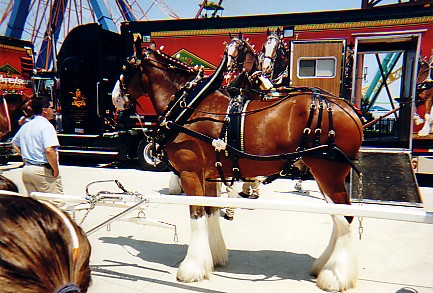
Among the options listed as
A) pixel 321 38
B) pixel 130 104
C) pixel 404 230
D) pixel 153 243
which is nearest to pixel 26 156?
pixel 130 104

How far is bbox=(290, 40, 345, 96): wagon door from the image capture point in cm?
753

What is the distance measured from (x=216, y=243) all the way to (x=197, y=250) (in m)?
0.38

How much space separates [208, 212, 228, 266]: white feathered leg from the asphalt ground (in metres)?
0.11

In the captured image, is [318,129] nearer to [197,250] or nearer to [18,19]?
[197,250]

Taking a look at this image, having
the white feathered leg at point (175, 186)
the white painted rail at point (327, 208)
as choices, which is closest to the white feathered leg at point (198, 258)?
the white painted rail at point (327, 208)

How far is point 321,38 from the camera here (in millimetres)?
7949

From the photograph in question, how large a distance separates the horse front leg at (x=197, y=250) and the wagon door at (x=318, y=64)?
17.1 feet

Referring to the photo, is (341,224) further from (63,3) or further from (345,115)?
(63,3)

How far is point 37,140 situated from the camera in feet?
13.2

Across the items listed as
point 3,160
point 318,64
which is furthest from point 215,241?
point 3,160

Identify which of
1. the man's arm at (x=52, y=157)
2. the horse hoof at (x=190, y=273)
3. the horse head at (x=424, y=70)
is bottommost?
the horse hoof at (x=190, y=273)

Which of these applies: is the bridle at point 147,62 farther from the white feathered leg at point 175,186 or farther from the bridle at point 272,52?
the bridle at point 272,52

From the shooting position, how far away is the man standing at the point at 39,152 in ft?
13.2

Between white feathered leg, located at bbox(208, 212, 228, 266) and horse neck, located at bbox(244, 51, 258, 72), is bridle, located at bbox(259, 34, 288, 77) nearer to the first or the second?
horse neck, located at bbox(244, 51, 258, 72)
